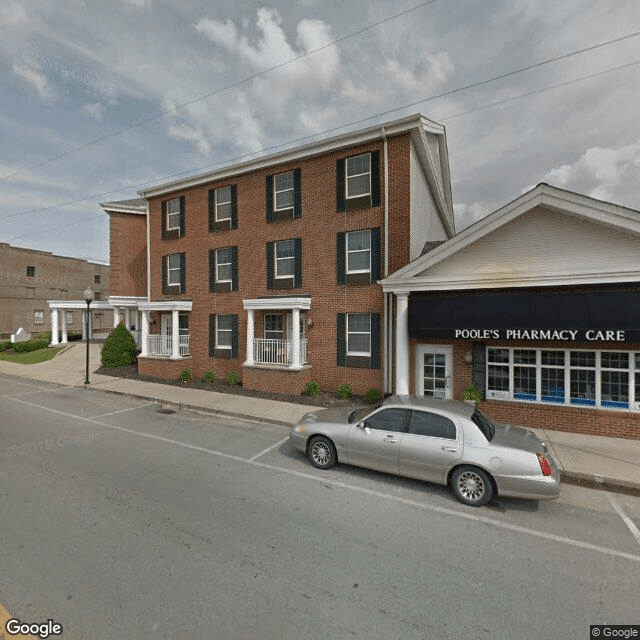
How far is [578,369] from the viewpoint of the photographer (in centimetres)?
891

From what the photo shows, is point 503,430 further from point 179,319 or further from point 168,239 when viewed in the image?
point 168,239

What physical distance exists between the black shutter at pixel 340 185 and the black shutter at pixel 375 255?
1.68m

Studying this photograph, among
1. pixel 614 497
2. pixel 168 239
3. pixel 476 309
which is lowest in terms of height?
pixel 614 497

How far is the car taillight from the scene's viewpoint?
16.5ft

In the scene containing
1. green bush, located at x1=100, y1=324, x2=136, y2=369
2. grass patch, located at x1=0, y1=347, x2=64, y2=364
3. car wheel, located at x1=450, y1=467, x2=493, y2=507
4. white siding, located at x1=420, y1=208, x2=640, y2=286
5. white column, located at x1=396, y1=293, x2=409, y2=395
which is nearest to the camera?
car wheel, located at x1=450, y1=467, x2=493, y2=507

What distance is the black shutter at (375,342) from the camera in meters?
12.1

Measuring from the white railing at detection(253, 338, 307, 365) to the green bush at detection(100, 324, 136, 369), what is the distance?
888 centimetres

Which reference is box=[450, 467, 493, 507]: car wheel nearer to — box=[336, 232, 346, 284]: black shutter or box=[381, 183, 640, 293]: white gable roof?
box=[381, 183, 640, 293]: white gable roof

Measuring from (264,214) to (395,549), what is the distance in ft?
42.9

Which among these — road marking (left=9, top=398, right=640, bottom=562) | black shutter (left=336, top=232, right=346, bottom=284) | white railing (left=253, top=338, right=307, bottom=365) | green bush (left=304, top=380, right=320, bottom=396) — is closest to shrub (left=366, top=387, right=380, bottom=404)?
green bush (left=304, top=380, right=320, bottom=396)

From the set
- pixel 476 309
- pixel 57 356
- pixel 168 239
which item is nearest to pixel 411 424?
pixel 476 309

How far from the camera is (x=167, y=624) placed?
3.01 meters

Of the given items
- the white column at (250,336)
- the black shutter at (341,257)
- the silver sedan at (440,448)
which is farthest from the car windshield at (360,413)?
the white column at (250,336)

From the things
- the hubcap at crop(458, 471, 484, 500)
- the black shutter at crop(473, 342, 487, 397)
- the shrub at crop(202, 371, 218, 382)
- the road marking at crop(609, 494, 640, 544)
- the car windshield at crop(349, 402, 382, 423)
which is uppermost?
the black shutter at crop(473, 342, 487, 397)
